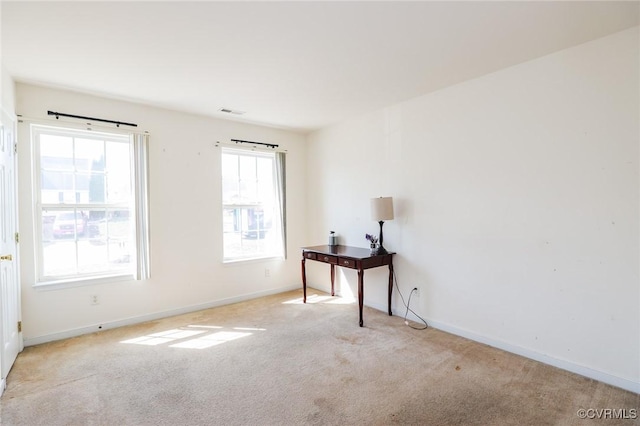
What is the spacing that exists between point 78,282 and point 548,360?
438cm

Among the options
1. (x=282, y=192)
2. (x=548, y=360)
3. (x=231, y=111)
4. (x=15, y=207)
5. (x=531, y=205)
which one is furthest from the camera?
(x=282, y=192)

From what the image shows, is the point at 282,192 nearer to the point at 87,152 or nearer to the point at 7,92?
the point at 87,152

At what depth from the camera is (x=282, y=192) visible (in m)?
4.82

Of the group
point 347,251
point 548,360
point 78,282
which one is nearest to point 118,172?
point 78,282

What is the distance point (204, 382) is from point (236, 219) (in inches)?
96.3

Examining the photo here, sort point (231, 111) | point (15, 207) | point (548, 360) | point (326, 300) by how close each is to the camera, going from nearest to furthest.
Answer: point (548, 360)
point (15, 207)
point (231, 111)
point (326, 300)

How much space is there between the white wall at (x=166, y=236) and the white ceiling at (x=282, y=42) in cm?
29

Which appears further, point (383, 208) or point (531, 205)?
point (383, 208)

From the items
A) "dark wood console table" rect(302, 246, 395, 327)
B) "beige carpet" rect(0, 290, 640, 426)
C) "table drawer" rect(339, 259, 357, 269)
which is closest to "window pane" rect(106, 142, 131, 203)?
"beige carpet" rect(0, 290, 640, 426)

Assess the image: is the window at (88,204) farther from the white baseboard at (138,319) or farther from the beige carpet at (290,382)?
the beige carpet at (290,382)

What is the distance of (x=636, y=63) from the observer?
2.19 metres

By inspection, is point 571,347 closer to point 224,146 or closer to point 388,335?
point 388,335

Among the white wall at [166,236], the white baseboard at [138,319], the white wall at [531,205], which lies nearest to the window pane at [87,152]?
the white wall at [166,236]

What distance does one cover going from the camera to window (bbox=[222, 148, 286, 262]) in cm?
445
